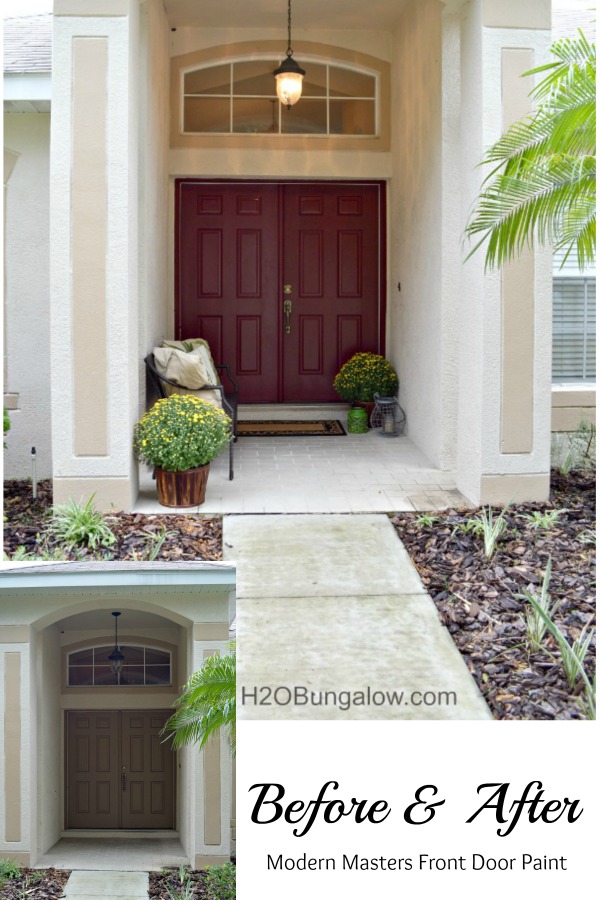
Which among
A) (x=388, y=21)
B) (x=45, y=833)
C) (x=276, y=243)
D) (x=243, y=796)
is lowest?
(x=45, y=833)

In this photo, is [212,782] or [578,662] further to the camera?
[578,662]

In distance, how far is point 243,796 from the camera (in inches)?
161

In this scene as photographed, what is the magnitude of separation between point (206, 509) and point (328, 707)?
8.56 feet

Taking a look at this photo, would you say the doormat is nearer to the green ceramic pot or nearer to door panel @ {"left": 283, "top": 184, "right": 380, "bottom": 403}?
the green ceramic pot

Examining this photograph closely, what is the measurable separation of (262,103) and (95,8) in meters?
3.62

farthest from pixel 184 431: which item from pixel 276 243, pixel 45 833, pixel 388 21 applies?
pixel 388 21

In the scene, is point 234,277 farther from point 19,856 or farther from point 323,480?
point 19,856

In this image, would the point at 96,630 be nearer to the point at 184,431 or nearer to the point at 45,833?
the point at 45,833

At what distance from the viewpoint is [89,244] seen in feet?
23.9

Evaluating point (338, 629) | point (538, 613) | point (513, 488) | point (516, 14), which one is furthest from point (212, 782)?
point (516, 14)

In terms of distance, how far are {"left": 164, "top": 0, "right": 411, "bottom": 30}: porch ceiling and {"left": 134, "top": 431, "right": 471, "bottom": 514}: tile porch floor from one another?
386 cm

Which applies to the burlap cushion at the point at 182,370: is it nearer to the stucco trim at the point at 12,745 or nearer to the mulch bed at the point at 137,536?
the mulch bed at the point at 137,536

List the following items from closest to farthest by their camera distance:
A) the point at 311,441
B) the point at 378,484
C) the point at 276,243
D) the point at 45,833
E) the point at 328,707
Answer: the point at 45,833
the point at 328,707
the point at 378,484
the point at 311,441
the point at 276,243

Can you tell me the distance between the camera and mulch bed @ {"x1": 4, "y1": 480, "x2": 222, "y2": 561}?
6.64 meters
